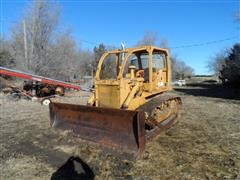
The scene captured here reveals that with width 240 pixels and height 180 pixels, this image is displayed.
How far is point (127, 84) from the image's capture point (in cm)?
587

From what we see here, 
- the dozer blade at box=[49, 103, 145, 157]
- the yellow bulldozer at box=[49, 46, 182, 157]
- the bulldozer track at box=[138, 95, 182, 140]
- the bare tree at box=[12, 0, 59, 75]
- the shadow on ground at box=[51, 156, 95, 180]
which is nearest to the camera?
the shadow on ground at box=[51, 156, 95, 180]

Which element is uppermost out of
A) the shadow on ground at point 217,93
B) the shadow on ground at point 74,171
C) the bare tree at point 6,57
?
the bare tree at point 6,57

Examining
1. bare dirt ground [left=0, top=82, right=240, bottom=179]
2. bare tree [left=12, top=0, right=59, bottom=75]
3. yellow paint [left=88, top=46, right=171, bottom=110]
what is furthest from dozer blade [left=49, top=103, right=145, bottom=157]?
bare tree [left=12, top=0, right=59, bottom=75]

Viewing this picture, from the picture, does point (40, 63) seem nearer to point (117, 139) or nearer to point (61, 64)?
point (61, 64)

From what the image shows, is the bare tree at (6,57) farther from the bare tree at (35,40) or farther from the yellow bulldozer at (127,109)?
the yellow bulldozer at (127,109)

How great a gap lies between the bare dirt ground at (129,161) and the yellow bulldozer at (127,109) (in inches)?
11.0

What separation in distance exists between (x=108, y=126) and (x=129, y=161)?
3.49 ft

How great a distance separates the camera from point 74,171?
427cm

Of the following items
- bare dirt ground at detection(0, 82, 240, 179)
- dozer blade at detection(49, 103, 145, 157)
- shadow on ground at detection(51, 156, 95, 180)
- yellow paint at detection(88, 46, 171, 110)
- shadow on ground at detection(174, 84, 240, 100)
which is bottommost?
shadow on ground at detection(51, 156, 95, 180)

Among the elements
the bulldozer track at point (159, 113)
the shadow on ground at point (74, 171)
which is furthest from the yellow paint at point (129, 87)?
the shadow on ground at point (74, 171)

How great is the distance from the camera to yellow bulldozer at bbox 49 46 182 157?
5074 millimetres

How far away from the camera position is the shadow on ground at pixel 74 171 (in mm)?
4043

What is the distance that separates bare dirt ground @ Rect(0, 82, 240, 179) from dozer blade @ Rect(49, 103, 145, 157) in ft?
0.72

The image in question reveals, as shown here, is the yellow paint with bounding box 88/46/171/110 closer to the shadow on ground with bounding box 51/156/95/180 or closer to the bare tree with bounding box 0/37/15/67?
the shadow on ground with bounding box 51/156/95/180
